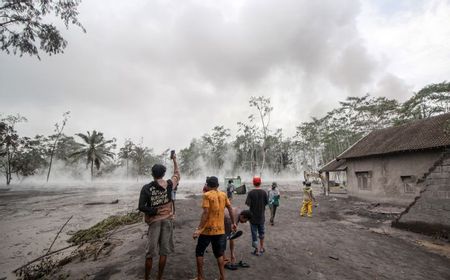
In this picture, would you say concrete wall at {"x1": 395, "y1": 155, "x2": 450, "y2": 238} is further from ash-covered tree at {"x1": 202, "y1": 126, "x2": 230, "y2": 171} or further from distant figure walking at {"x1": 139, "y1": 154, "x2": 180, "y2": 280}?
ash-covered tree at {"x1": 202, "y1": 126, "x2": 230, "y2": 171}

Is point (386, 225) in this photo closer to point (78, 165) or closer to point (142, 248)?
point (142, 248)

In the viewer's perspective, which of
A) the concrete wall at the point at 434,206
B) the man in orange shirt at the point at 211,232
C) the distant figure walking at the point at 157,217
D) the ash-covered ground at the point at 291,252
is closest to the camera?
the distant figure walking at the point at 157,217

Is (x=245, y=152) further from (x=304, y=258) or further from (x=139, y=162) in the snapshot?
(x=304, y=258)

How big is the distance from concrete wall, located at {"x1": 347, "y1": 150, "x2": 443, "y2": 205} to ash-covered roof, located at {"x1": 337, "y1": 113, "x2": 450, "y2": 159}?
1.68 feet

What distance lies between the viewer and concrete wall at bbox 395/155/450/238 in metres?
9.44

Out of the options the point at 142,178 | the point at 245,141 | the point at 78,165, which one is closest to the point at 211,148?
the point at 245,141

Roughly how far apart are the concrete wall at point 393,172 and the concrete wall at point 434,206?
576cm

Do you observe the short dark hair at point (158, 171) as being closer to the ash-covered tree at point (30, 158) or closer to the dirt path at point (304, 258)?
the dirt path at point (304, 258)

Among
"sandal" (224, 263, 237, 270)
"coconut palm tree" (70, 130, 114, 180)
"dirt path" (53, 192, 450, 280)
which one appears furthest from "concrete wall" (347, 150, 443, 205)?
"coconut palm tree" (70, 130, 114, 180)

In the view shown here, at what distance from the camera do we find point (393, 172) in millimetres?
17078

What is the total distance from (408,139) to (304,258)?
1443cm

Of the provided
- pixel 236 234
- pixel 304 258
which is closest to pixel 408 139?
pixel 304 258

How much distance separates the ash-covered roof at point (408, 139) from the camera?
15009mm

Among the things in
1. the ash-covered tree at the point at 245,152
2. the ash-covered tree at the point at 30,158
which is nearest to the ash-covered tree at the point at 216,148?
the ash-covered tree at the point at 245,152
